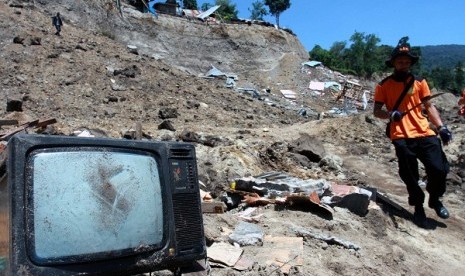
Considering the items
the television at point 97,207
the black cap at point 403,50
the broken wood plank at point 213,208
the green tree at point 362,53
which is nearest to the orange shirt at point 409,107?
the black cap at point 403,50

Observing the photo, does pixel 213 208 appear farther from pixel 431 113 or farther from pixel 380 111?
pixel 431 113

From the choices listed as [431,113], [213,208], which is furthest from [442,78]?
[213,208]

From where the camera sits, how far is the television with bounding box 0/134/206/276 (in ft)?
6.44

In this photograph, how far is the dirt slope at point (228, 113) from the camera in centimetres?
402

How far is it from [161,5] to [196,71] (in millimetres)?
10449

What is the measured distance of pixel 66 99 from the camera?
46.5ft

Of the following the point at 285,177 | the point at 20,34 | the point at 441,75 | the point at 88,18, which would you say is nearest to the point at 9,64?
the point at 20,34

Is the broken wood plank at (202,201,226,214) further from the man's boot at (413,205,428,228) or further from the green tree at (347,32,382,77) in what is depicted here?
the green tree at (347,32,382,77)

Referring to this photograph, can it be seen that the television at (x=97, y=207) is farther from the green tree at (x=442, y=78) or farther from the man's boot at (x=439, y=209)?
the green tree at (x=442, y=78)

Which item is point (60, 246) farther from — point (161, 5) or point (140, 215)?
point (161, 5)

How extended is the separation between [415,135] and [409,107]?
272 mm

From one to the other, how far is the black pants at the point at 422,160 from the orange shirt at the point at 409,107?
67mm

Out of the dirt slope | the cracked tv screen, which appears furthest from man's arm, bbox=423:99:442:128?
the cracked tv screen

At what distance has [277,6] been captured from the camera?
56.8 meters
